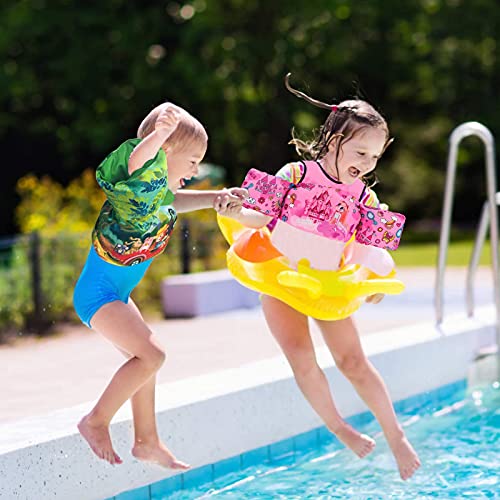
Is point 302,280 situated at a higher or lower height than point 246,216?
lower

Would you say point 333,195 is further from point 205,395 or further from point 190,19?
point 190,19

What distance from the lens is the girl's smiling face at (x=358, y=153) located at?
13.4ft

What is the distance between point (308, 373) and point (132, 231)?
3.33 ft

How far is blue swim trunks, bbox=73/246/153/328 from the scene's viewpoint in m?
3.84

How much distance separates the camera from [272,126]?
25.8 m

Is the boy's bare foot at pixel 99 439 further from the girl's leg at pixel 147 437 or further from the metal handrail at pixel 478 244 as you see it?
the metal handrail at pixel 478 244

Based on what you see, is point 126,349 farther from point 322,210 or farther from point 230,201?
point 322,210

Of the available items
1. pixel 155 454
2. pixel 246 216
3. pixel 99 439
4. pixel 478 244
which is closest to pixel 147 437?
pixel 155 454

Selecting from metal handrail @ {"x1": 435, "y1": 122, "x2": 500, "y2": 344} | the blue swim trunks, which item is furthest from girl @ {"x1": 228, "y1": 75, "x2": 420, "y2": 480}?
metal handrail @ {"x1": 435, "y1": 122, "x2": 500, "y2": 344}

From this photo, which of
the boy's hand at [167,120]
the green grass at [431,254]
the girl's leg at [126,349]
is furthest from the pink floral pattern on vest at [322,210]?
the green grass at [431,254]

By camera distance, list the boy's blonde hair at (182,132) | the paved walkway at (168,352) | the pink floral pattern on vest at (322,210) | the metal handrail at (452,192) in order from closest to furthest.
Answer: the boy's blonde hair at (182,132)
the pink floral pattern on vest at (322,210)
the paved walkway at (168,352)
the metal handrail at (452,192)

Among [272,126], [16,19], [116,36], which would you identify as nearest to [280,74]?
[272,126]

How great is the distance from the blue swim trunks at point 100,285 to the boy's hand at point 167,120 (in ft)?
1.89

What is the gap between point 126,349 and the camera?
3.87 m
